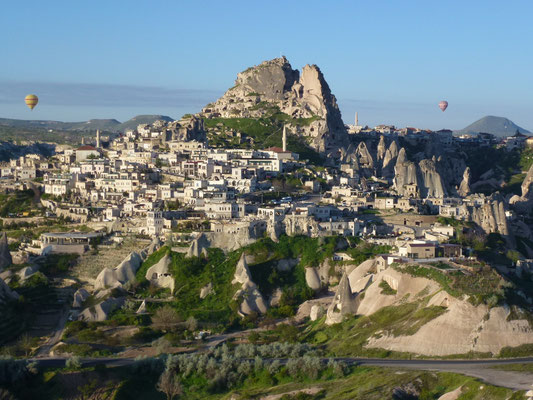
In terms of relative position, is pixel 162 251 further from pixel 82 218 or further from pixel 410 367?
pixel 410 367

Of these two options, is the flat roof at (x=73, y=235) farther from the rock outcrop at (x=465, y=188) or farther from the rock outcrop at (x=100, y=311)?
the rock outcrop at (x=465, y=188)

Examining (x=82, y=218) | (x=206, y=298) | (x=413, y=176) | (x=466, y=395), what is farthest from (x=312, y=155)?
(x=466, y=395)

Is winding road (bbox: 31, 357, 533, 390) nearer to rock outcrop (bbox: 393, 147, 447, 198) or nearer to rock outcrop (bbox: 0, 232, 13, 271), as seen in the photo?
rock outcrop (bbox: 0, 232, 13, 271)

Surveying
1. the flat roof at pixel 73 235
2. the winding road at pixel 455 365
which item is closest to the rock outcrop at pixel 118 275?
the flat roof at pixel 73 235

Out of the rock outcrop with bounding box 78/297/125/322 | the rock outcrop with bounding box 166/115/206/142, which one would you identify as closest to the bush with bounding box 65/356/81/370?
Result: the rock outcrop with bounding box 78/297/125/322

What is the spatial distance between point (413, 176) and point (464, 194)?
5393 millimetres

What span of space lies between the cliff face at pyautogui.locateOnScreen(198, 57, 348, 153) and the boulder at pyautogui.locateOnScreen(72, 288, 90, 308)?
44.4m

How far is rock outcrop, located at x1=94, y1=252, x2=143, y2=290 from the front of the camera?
59094 millimetres

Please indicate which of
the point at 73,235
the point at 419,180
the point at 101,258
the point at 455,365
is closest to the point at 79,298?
the point at 101,258

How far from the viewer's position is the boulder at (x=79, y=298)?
57.2 meters

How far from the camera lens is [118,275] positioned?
195 feet

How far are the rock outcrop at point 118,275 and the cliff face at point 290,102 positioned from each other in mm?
41433

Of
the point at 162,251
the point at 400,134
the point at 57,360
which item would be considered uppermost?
the point at 400,134

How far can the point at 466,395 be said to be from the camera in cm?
3722
